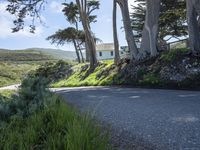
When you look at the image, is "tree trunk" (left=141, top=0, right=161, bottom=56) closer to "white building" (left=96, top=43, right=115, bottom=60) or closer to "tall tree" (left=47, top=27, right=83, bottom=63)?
"tall tree" (left=47, top=27, right=83, bottom=63)

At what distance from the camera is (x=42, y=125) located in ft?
23.4

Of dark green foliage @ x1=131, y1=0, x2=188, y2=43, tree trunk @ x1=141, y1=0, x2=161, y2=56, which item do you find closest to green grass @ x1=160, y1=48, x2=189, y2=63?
tree trunk @ x1=141, y1=0, x2=161, y2=56

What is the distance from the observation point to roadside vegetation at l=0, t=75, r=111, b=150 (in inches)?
213

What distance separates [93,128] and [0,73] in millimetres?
67999

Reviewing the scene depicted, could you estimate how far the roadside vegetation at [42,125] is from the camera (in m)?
5.41

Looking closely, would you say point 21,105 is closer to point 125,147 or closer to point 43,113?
point 43,113

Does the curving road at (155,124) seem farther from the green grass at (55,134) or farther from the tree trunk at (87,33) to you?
the tree trunk at (87,33)

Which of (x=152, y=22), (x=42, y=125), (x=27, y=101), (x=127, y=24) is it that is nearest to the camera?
(x=42, y=125)

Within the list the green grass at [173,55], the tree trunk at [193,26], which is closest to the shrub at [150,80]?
the green grass at [173,55]

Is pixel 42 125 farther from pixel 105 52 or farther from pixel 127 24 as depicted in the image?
pixel 105 52

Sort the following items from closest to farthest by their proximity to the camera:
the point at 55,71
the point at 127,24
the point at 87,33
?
the point at 127,24 → the point at 87,33 → the point at 55,71

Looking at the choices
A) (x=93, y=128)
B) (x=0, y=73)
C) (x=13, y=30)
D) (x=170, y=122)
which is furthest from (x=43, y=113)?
(x=0, y=73)

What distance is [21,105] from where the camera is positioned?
30.0 feet

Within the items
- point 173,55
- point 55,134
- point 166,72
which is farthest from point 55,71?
point 55,134
